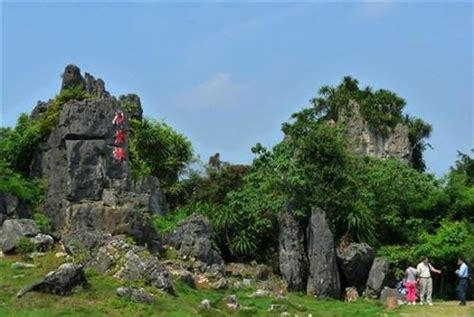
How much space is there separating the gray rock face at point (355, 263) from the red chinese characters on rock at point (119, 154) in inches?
318

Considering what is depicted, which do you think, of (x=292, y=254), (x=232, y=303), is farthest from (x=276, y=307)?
(x=292, y=254)

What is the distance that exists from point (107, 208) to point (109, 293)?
251 inches

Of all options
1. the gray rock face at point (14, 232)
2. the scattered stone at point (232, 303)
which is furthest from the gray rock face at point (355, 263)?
the gray rock face at point (14, 232)

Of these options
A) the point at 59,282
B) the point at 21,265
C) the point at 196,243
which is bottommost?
the point at 59,282

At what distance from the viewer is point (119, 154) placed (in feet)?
87.1

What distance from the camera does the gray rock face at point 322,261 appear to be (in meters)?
26.8

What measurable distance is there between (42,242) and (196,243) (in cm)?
519

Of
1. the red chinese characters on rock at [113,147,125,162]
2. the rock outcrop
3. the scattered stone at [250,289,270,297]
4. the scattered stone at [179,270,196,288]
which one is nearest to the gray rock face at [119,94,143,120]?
the rock outcrop

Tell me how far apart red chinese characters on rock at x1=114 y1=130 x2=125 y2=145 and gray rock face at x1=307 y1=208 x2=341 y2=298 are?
6990 millimetres

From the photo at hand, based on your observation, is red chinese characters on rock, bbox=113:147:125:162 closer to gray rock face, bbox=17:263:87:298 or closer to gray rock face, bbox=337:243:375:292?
gray rock face, bbox=337:243:375:292

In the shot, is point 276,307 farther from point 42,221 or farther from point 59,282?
point 42,221

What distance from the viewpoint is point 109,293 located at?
59.6 feet

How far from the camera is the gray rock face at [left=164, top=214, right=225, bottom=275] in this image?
2509 centimetres

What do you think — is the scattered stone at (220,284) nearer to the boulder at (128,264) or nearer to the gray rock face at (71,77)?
the boulder at (128,264)
